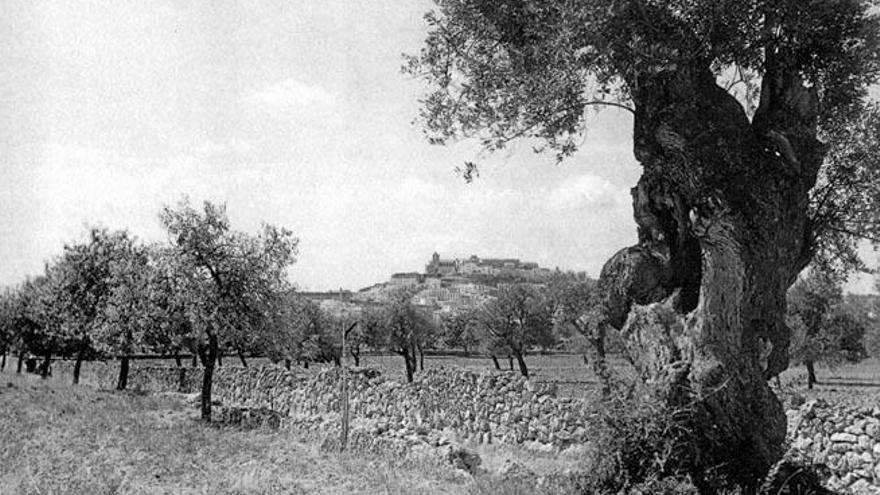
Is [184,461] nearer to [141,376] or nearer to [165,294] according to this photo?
[165,294]

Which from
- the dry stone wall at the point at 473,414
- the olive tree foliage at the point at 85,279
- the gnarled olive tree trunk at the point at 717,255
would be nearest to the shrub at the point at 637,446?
the gnarled olive tree trunk at the point at 717,255

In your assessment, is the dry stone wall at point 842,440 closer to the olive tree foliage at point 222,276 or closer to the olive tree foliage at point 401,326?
the olive tree foliage at point 222,276

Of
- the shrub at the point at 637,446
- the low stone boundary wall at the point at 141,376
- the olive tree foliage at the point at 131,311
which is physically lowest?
the low stone boundary wall at the point at 141,376

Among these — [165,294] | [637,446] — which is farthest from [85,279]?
[637,446]

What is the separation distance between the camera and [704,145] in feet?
29.0

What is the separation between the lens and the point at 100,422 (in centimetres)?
1930

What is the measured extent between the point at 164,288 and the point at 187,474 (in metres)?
10.5

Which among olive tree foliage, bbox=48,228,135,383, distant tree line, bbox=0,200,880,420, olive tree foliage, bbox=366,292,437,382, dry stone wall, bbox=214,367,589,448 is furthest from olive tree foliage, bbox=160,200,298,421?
olive tree foliage, bbox=366,292,437,382

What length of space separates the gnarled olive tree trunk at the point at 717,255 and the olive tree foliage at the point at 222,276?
49.8ft

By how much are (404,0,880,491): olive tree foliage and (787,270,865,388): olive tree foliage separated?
37391mm

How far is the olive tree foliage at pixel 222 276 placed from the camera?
2108 centimetres

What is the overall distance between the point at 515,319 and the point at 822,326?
23467mm

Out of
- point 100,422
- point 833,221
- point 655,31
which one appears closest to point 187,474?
point 100,422

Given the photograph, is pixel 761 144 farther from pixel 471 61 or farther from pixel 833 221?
pixel 471 61
